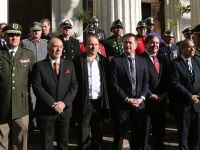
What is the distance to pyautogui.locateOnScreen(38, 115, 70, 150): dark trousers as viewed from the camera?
506 centimetres

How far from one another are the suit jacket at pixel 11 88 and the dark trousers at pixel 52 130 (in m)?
0.33

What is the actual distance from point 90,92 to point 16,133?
121 cm

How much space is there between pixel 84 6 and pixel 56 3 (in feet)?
4.43

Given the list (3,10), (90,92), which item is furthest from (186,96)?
(3,10)

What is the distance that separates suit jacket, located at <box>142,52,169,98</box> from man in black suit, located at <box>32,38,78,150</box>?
4.09ft

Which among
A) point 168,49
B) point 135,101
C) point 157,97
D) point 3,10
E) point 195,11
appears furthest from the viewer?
point 195,11

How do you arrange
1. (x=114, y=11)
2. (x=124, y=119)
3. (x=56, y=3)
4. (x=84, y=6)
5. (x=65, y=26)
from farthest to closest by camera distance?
(x=84, y=6), (x=56, y=3), (x=114, y=11), (x=65, y=26), (x=124, y=119)

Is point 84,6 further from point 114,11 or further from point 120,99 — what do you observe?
point 120,99

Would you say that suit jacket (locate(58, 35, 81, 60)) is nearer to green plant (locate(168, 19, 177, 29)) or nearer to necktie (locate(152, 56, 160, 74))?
necktie (locate(152, 56, 160, 74))

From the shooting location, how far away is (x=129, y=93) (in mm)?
5531

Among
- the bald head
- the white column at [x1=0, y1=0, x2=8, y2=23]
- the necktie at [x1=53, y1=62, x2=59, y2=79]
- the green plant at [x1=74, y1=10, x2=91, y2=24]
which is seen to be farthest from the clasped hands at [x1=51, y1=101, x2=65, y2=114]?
the green plant at [x1=74, y1=10, x2=91, y2=24]

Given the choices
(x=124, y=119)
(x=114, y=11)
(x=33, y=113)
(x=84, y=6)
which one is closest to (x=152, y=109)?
(x=124, y=119)

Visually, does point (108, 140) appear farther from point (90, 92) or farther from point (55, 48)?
point (55, 48)

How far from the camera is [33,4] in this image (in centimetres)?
1146
